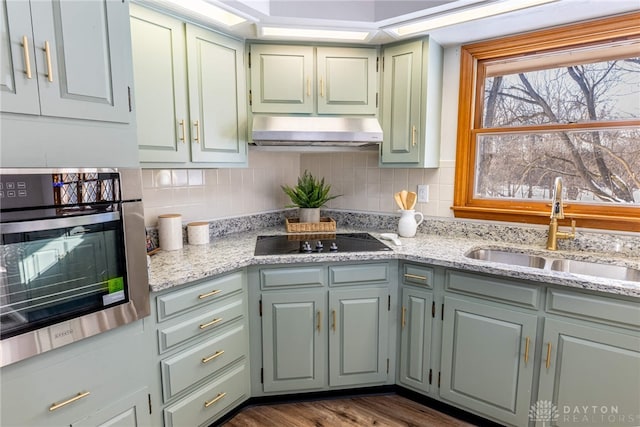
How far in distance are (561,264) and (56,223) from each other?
2.36 metres

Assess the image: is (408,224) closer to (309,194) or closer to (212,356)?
(309,194)

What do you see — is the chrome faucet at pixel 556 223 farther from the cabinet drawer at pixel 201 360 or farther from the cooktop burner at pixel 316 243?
the cabinet drawer at pixel 201 360

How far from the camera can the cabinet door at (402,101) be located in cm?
227

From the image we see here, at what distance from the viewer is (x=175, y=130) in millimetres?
1913

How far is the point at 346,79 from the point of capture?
232 cm

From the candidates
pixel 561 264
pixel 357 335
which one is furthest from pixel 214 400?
pixel 561 264

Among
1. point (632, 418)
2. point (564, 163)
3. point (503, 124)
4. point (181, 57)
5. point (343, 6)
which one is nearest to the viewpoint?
point (632, 418)

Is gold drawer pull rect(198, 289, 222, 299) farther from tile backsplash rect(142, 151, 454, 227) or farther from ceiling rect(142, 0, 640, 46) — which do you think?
ceiling rect(142, 0, 640, 46)

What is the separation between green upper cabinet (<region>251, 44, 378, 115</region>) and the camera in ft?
7.38

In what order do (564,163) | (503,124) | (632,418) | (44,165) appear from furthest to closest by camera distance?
(503,124) < (564,163) < (632,418) < (44,165)

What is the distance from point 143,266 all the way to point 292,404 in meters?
1.30

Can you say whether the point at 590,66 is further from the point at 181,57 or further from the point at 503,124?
the point at 181,57

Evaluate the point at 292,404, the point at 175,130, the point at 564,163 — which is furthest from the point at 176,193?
the point at 564,163

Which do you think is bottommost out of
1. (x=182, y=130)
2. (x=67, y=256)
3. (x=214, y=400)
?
(x=214, y=400)
